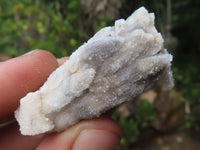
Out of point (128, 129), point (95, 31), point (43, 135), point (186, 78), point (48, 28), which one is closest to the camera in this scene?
point (43, 135)

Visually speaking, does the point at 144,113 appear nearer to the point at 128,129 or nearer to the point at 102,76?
the point at 128,129

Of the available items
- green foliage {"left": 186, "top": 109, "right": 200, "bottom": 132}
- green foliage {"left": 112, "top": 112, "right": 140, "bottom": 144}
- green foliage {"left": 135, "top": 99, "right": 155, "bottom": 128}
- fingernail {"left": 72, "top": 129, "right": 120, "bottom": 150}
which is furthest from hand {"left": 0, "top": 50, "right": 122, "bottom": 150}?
green foliage {"left": 186, "top": 109, "right": 200, "bottom": 132}

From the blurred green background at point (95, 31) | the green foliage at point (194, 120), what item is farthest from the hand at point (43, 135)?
the green foliage at point (194, 120)

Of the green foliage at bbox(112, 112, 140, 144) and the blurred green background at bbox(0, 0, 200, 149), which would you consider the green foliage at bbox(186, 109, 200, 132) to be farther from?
the green foliage at bbox(112, 112, 140, 144)

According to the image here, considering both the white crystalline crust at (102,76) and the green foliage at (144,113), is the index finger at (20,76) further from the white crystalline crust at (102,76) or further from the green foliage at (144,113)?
the green foliage at (144,113)

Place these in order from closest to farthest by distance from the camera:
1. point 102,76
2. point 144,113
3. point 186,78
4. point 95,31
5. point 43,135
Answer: point 102,76 < point 43,135 < point 95,31 < point 144,113 < point 186,78

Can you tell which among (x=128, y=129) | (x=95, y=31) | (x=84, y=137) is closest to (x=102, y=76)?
(x=84, y=137)
